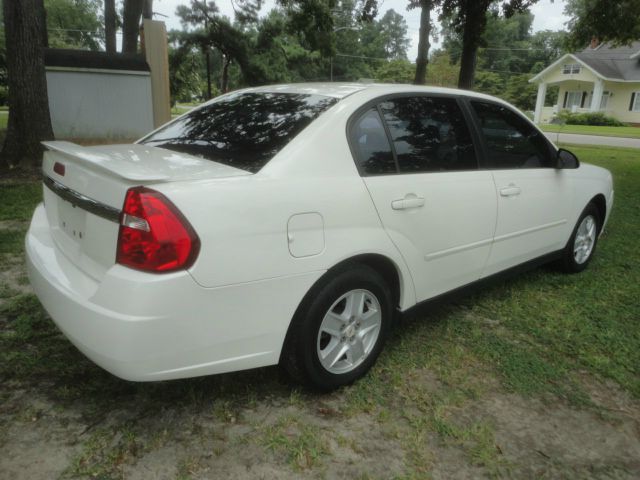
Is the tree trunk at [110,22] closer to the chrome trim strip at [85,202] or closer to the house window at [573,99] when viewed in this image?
the chrome trim strip at [85,202]

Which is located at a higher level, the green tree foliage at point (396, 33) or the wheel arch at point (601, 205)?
the green tree foliage at point (396, 33)

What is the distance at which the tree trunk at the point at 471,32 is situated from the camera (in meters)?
11.1

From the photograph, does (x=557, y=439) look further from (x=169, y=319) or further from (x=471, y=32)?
(x=471, y=32)

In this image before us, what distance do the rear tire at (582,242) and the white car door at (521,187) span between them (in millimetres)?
320

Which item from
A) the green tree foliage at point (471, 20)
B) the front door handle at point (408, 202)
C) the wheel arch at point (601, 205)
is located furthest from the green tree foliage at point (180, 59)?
the front door handle at point (408, 202)

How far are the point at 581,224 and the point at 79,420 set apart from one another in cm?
404

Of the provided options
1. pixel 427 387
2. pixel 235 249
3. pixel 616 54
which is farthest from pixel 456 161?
pixel 616 54

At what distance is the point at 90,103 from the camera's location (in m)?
14.9

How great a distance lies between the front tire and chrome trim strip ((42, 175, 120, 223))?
35.4 inches

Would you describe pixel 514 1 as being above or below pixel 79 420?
above

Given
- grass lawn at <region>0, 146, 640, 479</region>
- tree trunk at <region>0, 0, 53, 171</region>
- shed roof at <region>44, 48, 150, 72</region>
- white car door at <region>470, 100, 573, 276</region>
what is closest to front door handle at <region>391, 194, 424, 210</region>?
white car door at <region>470, 100, 573, 276</region>

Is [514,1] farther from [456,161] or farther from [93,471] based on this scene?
[93,471]

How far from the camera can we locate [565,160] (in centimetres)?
394

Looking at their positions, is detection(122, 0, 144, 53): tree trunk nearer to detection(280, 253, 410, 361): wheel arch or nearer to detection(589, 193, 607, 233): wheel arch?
detection(589, 193, 607, 233): wheel arch
